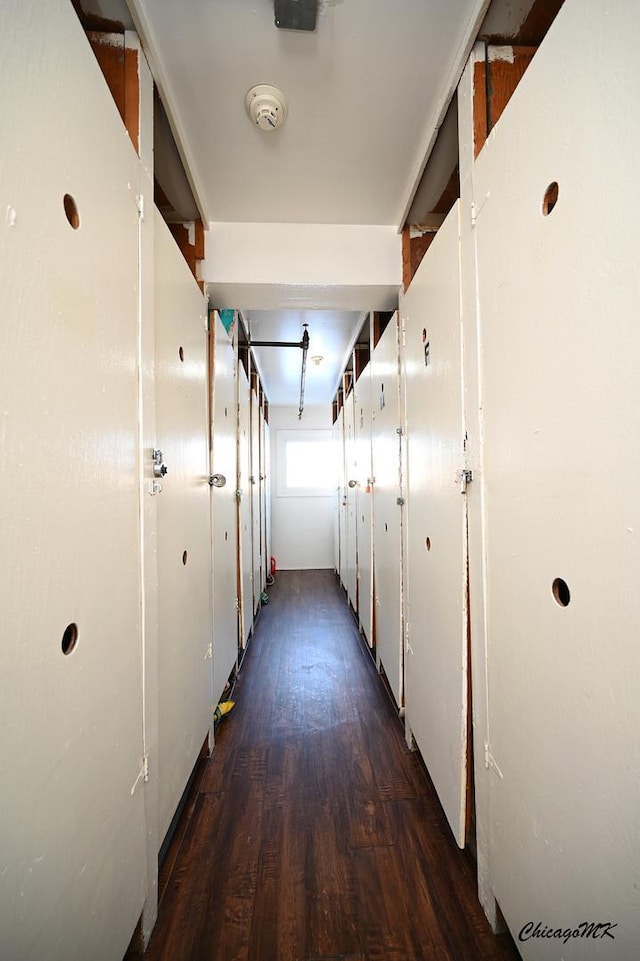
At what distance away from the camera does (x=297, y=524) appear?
6.22 metres

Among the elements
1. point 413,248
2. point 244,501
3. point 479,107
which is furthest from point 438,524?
point 244,501

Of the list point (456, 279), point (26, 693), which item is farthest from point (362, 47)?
point (26, 693)

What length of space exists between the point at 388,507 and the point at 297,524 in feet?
13.5

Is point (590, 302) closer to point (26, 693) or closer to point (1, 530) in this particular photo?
point (1, 530)

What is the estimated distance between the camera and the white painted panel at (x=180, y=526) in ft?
4.00

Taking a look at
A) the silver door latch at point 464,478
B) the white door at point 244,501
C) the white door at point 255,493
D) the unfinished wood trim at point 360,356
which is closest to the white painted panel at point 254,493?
the white door at point 255,493

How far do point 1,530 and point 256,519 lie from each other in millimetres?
3194

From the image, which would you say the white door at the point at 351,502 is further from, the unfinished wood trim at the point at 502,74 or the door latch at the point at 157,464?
the unfinished wood trim at the point at 502,74

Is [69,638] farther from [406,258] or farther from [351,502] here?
[351,502]

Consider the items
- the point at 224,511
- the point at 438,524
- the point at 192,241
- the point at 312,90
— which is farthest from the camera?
the point at 224,511

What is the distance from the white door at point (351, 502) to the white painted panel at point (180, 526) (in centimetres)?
201

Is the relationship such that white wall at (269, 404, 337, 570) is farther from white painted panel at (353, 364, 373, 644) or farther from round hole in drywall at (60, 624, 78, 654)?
round hole in drywall at (60, 624, 78, 654)

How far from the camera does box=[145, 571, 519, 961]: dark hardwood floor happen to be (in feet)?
3.45

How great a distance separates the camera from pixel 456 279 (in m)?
1.20
